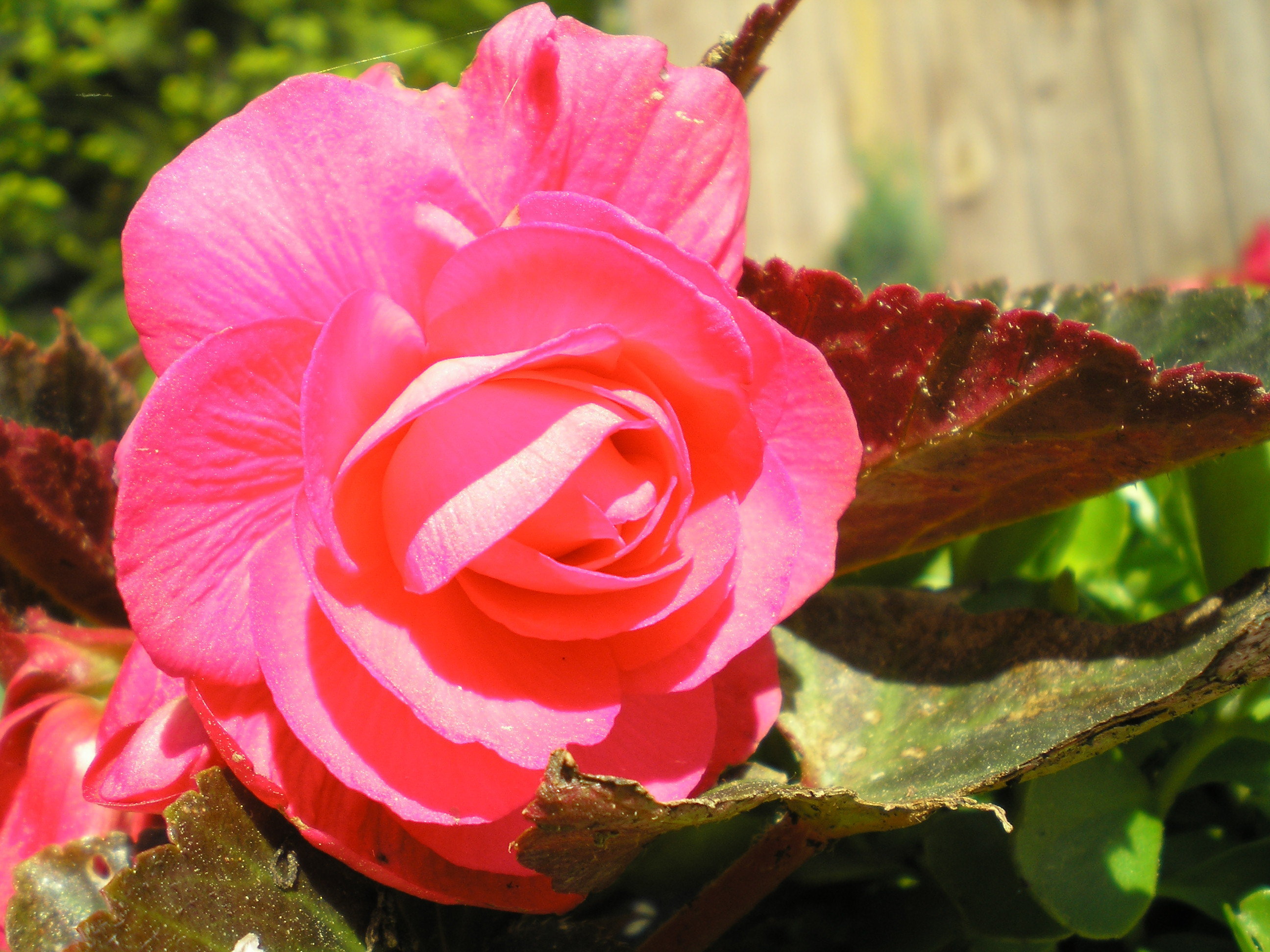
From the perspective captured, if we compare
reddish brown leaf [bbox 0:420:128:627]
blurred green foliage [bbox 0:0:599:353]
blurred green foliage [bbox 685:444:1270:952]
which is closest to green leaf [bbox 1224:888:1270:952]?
blurred green foliage [bbox 685:444:1270:952]

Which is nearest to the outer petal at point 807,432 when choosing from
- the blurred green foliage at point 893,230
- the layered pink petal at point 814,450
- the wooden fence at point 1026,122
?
the layered pink petal at point 814,450

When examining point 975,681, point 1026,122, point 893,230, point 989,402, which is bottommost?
point 893,230

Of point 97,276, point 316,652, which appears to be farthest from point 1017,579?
point 97,276

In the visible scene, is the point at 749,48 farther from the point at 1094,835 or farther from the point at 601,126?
the point at 1094,835

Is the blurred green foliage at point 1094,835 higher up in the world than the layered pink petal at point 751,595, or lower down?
Answer: lower down

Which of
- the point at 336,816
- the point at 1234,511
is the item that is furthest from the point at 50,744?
the point at 1234,511

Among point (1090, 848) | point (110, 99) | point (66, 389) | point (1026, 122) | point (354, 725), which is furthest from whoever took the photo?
point (1026, 122)

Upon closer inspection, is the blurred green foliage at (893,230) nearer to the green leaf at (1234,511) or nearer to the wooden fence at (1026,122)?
the wooden fence at (1026,122)

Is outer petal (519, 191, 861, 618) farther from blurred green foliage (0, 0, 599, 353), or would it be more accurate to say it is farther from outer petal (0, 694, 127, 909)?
blurred green foliage (0, 0, 599, 353)
